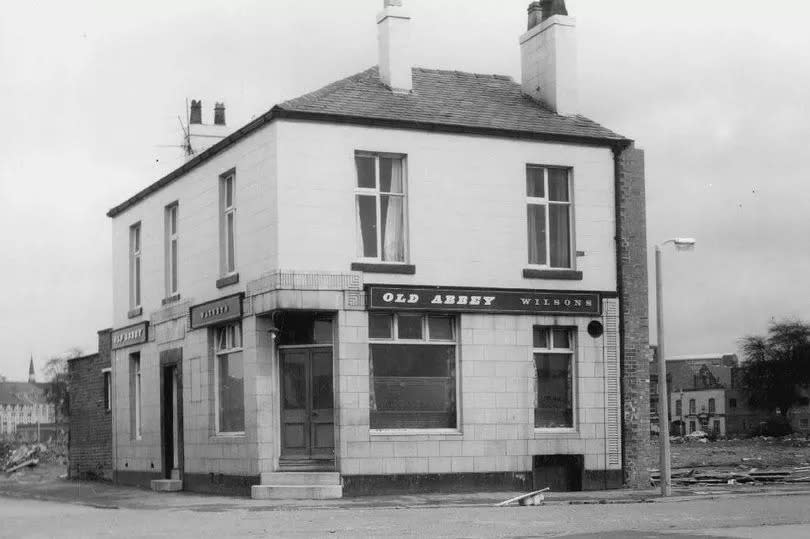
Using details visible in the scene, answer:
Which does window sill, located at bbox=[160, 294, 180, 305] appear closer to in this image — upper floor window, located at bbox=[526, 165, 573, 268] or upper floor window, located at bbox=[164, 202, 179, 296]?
upper floor window, located at bbox=[164, 202, 179, 296]

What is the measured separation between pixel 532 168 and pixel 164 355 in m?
9.32

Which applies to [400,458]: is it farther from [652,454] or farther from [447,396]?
[652,454]

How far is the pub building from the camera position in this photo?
76.3ft

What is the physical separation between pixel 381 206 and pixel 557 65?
5495 millimetres

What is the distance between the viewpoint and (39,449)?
61938mm

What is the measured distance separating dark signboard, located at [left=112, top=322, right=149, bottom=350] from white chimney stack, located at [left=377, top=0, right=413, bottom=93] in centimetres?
877

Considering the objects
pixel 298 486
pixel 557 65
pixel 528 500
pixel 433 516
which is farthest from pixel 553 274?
pixel 433 516

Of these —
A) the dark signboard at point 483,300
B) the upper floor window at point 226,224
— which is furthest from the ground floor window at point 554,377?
the upper floor window at point 226,224

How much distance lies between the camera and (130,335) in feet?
101

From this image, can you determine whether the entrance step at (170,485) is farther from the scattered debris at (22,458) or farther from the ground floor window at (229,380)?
the scattered debris at (22,458)

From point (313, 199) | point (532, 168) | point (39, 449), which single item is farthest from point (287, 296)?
point (39, 449)

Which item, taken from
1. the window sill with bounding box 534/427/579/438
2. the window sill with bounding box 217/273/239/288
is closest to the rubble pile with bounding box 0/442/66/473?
the window sill with bounding box 217/273/239/288

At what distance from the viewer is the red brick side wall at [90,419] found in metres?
33.4

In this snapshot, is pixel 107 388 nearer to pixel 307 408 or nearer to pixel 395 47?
pixel 307 408
